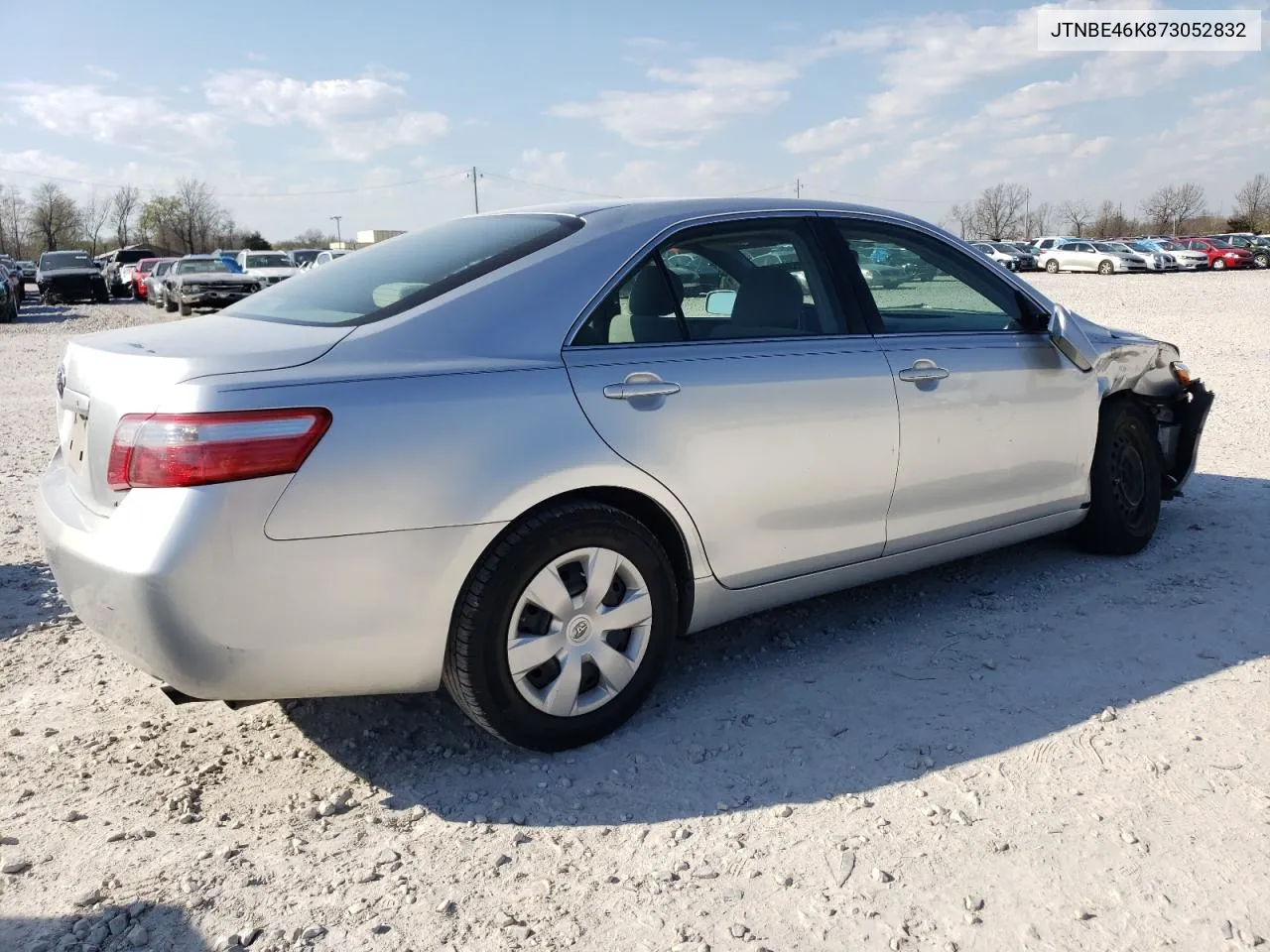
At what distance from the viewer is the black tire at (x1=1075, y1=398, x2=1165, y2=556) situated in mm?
4684

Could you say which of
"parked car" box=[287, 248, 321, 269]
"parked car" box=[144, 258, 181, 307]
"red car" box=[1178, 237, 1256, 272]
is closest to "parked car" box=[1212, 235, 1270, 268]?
"red car" box=[1178, 237, 1256, 272]

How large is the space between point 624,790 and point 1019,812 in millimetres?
1066

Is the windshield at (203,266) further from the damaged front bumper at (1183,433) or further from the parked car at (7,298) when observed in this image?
the damaged front bumper at (1183,433)

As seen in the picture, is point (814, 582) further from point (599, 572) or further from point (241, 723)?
point (241, 723)

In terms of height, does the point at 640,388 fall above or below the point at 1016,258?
below

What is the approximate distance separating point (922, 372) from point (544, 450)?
160 cm

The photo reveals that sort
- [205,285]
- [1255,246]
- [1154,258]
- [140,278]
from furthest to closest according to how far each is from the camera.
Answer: [1255,246] → [1154,258] → [140,278] → [205,285]

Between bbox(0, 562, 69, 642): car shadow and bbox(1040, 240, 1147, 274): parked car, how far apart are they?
43904mm

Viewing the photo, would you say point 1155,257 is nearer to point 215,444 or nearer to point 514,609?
point 514,609

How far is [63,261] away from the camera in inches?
1396

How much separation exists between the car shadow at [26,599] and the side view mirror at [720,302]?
293cm

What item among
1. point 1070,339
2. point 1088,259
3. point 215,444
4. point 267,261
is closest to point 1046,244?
point 1088,259

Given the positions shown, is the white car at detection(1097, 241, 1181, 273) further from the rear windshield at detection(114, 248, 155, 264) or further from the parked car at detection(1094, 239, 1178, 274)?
the rear windshield at detection(114, 248, 155, 264)

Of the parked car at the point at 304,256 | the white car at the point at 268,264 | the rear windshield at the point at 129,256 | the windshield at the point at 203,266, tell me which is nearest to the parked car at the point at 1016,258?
the parked car at the point at 304,256
